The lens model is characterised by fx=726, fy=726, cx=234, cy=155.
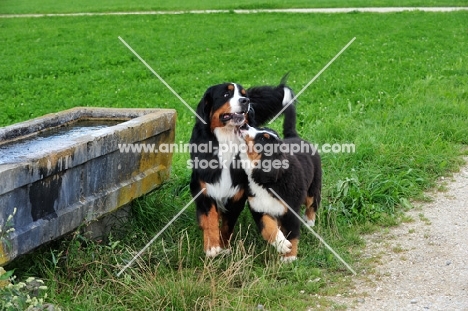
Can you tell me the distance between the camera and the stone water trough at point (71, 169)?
4.68 m

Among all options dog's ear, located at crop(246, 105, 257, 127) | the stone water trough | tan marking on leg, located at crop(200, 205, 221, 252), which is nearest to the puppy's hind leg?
dog's ear, located at crop(246, 105, 257, 127)

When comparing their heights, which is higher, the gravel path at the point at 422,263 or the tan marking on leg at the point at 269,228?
the tan marking on leg at the point at 269,228

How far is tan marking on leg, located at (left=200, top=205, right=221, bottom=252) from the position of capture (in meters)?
5.57

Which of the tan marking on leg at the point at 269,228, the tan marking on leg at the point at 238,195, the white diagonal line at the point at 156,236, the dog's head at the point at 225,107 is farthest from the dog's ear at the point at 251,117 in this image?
the tan marking on leg at the point at 269,228

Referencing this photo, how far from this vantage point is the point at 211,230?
5.60 meters

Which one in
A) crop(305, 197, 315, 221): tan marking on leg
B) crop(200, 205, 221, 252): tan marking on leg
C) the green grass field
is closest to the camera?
the green grass field

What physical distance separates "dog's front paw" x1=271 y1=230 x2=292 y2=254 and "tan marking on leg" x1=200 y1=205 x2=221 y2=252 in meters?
0.44

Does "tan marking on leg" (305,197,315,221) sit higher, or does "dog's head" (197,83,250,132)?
"dog's head" (197,83,250,132)

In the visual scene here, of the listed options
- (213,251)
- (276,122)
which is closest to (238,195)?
(213,251)

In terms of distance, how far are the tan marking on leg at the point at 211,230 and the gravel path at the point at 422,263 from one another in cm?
107

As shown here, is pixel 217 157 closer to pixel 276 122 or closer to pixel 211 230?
pixel 211 230

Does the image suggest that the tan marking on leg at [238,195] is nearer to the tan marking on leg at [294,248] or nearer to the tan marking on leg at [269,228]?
the tan marking on leg at [269,228]

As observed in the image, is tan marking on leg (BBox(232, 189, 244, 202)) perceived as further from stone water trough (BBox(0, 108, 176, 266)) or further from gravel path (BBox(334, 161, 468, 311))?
gravel path (BBox(334, 161, 468, 311))

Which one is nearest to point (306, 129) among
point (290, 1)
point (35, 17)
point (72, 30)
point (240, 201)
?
point (240, 201)
